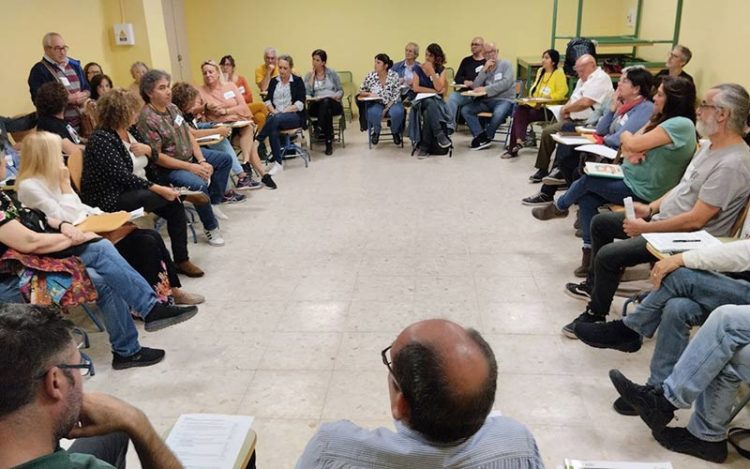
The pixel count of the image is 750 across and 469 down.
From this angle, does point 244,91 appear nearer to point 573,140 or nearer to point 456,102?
point 456,102

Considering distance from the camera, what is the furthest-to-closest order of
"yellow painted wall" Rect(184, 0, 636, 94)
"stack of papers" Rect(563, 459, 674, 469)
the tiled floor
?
1. "yellow painted wall" Rect(184, 0, 636, 94)
2. the tiled floor
3. "stack of papers" Rect(563, 459, 674, 469)

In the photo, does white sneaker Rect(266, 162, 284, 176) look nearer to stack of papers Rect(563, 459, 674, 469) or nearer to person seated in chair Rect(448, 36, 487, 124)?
person seated in chair Rect(448, 36, 487, 124)

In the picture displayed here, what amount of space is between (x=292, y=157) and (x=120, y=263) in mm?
4330

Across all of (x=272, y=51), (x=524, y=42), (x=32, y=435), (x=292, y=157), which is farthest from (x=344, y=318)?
(x=524, y=42)

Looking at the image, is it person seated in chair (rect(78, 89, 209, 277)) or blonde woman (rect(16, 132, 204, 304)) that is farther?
person seated in chair (rect(78, 89, 209, 277))

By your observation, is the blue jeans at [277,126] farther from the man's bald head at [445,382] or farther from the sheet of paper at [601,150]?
the man's bald head at [445,382]

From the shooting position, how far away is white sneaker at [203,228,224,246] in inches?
179

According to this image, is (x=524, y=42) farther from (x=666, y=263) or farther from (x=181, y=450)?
(x=181, y=450)

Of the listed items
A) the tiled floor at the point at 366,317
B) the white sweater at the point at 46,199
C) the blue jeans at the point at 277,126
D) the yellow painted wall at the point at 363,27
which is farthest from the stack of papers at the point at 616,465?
the yellow painted wall at the point at 363,27

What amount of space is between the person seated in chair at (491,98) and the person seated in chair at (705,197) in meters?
4.15

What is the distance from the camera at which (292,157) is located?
720 cm

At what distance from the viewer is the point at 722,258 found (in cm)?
242

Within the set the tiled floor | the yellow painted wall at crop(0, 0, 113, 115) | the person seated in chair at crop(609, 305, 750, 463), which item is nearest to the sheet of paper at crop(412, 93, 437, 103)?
the tiled floor

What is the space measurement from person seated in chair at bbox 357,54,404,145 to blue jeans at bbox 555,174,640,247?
372cm
